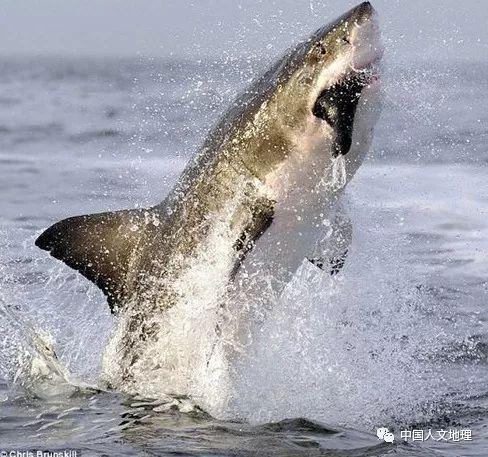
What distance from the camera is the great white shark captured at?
6.28 m

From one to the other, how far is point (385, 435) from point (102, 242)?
1.86 metres

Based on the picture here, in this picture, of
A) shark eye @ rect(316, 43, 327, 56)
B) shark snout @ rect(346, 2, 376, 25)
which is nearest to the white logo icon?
shark eye @ rect(316, 43, 327, 56)

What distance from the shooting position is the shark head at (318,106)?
6148 mm

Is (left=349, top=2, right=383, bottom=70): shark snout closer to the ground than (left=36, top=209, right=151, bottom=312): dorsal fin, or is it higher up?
higher up

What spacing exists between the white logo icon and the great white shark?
1.02 meters

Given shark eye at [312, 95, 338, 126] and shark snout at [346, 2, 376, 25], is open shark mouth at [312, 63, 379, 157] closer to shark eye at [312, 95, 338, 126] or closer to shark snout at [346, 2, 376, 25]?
shark eye at [312, 95, 338, 126]

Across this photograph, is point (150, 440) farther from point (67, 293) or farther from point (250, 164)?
point (67, 293)

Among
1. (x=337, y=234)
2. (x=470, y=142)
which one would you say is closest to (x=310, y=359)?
(x=337, y=234)

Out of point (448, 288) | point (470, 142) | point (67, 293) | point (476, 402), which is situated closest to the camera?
point (476, 402)

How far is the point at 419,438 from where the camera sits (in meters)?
5.95

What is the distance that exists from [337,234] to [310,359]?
83cm

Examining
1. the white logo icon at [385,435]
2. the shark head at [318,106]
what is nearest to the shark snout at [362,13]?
the shark head at [318,106]

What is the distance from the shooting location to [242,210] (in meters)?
6.33

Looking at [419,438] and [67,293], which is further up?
[67,293]
